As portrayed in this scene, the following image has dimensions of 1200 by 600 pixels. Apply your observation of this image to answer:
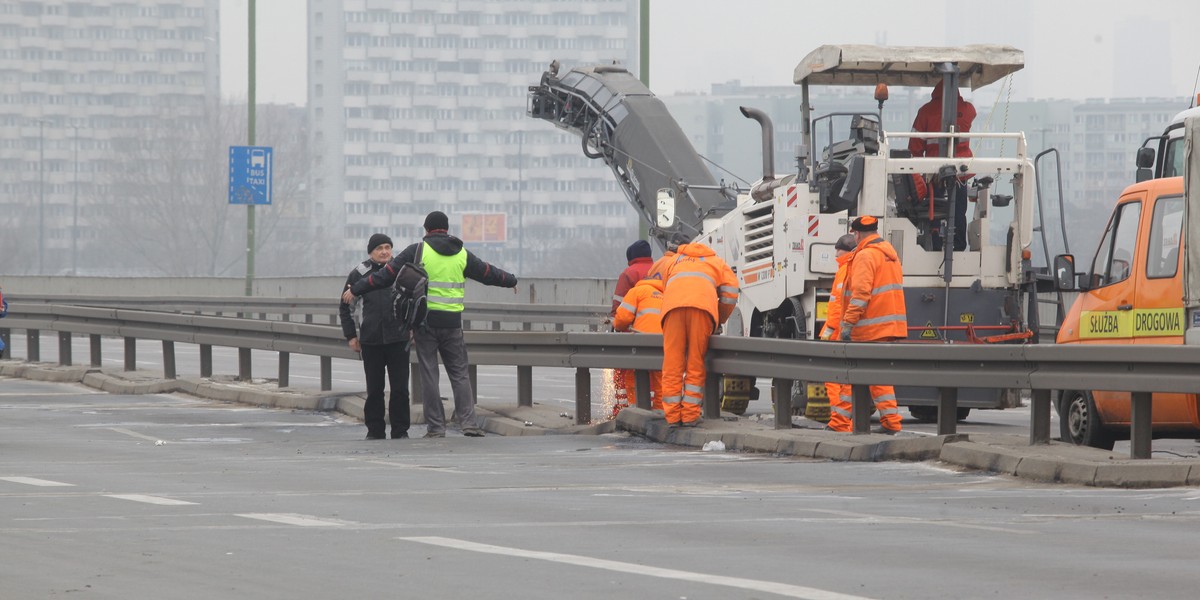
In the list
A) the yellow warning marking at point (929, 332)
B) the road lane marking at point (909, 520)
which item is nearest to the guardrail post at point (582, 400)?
the yellow warning marking at point (929, 332)

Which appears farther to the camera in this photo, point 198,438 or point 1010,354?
point 198,438

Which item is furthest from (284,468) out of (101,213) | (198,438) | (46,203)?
(46,203)

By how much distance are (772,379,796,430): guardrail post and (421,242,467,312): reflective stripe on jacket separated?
2.72m

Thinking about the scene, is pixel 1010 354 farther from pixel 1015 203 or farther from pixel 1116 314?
pixel 1015 203

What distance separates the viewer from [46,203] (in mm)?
178125

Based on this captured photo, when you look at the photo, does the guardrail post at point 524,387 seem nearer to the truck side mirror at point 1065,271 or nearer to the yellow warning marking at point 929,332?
the yellow warning marking at point 929,332

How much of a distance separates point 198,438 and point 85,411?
3264 mm

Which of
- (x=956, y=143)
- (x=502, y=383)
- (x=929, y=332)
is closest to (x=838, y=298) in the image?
(x=929, y=332)

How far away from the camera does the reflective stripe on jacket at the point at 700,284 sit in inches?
567

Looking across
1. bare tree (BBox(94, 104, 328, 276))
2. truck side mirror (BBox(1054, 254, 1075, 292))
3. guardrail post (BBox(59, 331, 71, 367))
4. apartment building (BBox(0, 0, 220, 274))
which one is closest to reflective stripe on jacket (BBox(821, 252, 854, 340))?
truck side mirror (BBox(1054, 254, 1075, 292))

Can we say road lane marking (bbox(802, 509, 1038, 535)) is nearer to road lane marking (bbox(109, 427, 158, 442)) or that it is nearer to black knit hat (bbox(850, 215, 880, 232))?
black knit hat (bbox(850, 215, 880, 232))

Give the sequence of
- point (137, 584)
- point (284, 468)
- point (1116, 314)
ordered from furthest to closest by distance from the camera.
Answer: point (1116, 314), point (284, 468), point (137, 584)

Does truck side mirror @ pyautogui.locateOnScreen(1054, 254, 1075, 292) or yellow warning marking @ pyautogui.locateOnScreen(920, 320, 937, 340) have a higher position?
truck side mirror @ pyautogui.locateOnScreen(1054, 254, 1075, 292)

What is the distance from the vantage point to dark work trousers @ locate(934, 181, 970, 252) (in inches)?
665
